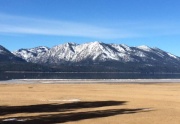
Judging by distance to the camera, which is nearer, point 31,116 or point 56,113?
point 31,116

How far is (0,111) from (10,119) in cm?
702

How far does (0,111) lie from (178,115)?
17.5 m

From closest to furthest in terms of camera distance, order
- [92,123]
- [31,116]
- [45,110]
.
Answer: [92,123] → [31,116] → [45,110]

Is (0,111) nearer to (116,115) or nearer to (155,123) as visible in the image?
(116,115)

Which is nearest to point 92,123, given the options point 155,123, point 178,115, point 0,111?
point 155,123

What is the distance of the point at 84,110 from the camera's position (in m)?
41.3

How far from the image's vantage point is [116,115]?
36656 mm

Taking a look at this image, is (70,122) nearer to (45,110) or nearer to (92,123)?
(92,123)

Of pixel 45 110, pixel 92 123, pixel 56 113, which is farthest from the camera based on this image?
pixel 45 110

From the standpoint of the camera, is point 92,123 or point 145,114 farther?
point 145,114

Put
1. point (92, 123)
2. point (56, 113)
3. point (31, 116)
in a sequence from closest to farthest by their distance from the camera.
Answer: point (92, 123) < point (31, 116) < point (56, 113)

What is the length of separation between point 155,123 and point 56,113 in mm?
10680

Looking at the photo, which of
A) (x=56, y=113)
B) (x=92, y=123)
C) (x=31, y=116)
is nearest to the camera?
(x=92, y=123)

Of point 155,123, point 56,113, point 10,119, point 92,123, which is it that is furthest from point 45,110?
point 155,123
